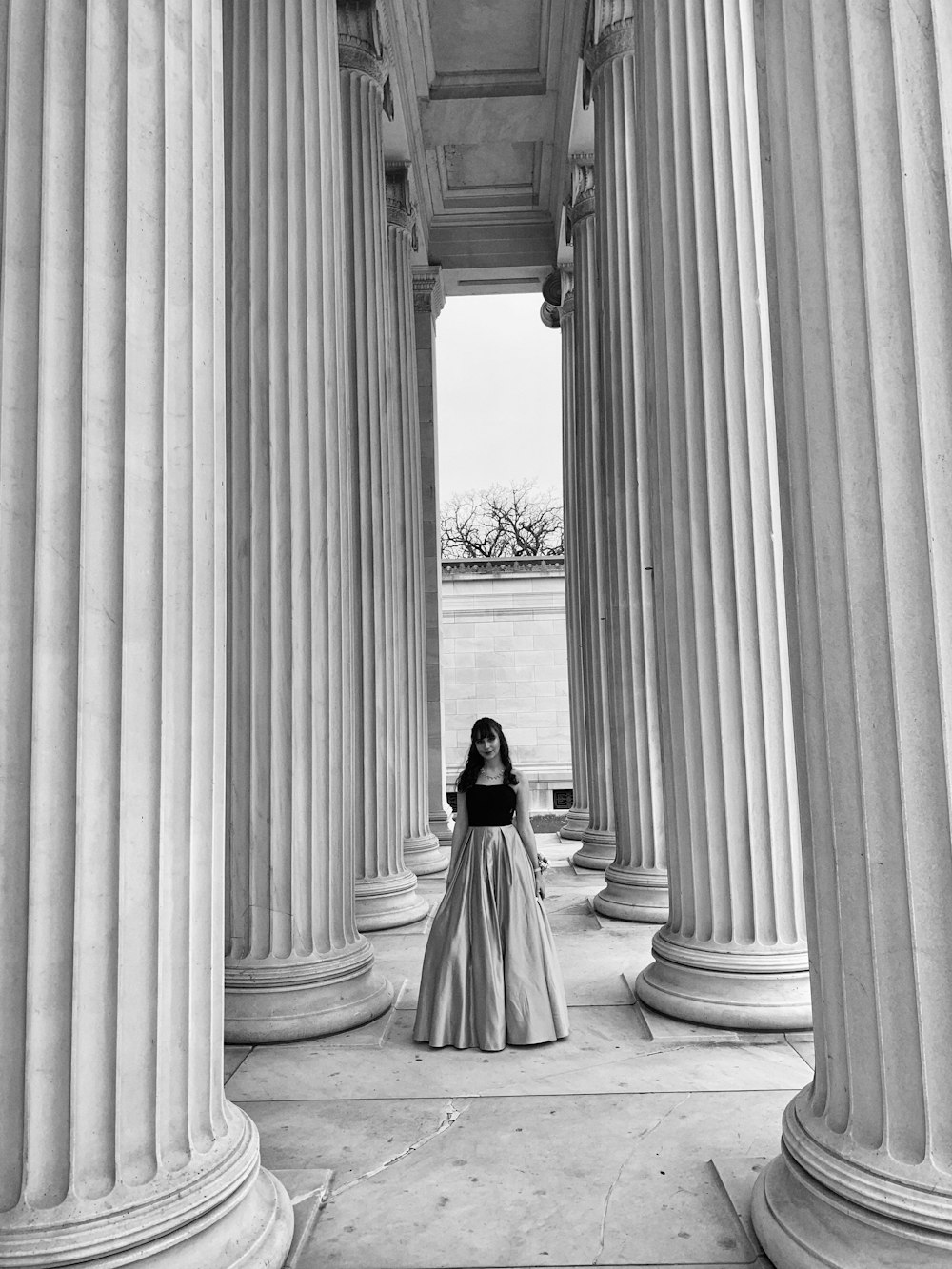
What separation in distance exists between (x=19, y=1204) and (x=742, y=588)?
1633 centimetres

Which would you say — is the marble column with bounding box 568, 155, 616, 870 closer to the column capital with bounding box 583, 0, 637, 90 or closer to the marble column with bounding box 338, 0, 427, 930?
the column capital with bounding box 583, 0, 637, 90

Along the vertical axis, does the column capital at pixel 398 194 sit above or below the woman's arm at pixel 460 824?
above

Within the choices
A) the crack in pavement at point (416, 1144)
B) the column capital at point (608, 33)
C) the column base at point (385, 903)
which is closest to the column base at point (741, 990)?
the crack in pavement at point (416, 1144)

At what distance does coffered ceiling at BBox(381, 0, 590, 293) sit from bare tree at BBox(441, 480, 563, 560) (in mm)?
104612

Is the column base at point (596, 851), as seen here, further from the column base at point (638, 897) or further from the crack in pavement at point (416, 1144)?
the crack in pavement at point (416, 1144)

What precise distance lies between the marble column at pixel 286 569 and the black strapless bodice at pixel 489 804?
2.91 metres

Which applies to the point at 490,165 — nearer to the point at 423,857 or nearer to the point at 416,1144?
the point at 423,857

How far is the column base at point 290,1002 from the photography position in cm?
Result: 2080

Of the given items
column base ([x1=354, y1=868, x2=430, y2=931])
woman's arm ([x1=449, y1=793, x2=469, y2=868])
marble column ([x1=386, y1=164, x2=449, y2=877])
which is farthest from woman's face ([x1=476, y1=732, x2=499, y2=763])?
marble column ([x1=386, y1=164, x2=449, y2=877])

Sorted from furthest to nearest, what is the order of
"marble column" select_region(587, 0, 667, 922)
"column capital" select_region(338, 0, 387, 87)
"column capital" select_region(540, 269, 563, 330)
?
"column capital" select_region(540, 269, 563, 330) < "column capital" select_region(338, 0, 387, 87) < "marble column" select_region(587, 0, 667, 922)

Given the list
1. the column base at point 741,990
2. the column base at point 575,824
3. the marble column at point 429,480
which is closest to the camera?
the column base at point 741,990

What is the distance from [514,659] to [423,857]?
53551 millimetres

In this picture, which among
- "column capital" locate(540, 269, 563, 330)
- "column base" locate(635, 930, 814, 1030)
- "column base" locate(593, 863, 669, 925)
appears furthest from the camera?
"column capital" locate(540, 269, 563, 330)

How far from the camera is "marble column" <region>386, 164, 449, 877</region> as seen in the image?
44938mm
